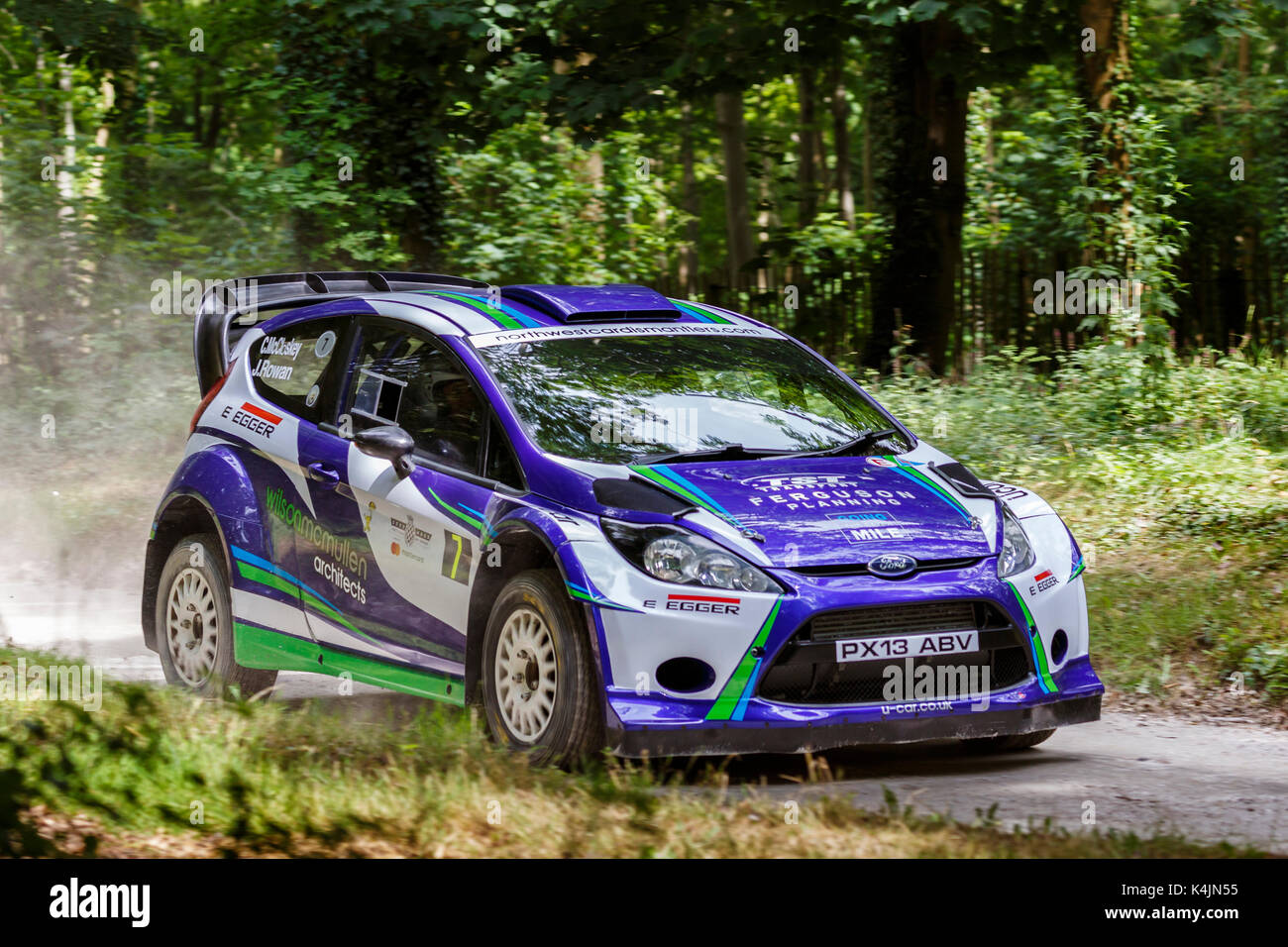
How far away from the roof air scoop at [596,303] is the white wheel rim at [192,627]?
2.10 m

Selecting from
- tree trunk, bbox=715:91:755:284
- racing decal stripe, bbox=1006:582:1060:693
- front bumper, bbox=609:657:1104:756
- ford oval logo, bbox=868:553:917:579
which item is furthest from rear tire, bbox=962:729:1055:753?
tree trunk, bbox=715:91:755:284

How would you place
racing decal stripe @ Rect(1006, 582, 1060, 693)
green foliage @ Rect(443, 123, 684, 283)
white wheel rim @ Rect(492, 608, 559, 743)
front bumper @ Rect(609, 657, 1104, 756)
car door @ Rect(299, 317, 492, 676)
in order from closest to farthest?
front bumper @ Rect(609, 657, 1104, 756) → white wheel rim @ Rect(492, 608, 559, 743) → racing decal stripe @ Rect(1006, 582, 1060, 693) → car door @ Rect(299, 317, 492, 676) → green foliage @ Rect(443, 123, 684, 283)

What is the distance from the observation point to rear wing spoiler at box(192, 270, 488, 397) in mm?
8562

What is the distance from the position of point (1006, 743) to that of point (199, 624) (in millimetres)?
3892

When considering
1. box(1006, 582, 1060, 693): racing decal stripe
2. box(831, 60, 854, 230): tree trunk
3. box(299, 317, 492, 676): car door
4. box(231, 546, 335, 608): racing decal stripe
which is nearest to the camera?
box(1006, 582, 1060, 693): racing decal stripe

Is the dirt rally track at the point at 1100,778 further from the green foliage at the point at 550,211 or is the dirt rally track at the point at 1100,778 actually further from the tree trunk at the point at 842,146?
the tree trunk at the point at 842,146

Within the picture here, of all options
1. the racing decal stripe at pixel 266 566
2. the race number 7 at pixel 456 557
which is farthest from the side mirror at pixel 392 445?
the racing decal stripe at pixel 266 566

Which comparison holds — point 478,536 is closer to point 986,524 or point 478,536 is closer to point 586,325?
point 586,325

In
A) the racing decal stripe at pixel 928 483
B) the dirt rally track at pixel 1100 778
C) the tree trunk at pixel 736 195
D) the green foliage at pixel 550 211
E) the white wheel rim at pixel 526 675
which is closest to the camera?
the dirt rally track at pixel 1100 778

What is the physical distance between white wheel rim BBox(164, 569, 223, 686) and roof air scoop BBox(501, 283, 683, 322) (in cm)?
210

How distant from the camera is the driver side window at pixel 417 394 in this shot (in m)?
6.81

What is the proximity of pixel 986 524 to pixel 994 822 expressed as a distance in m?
1.50

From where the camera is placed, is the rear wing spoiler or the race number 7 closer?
the race number 7

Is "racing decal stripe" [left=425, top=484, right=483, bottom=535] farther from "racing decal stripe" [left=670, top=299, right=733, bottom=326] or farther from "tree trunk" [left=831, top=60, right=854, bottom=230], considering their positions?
"tree trunk" [left=831, top=60, right=854, bottom=230]
